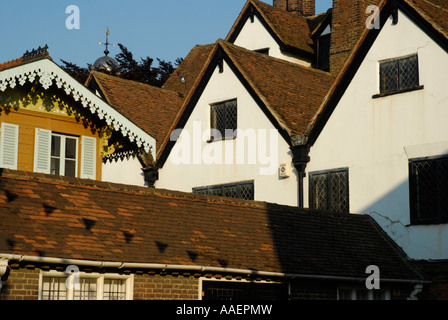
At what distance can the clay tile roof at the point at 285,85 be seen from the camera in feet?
82.0

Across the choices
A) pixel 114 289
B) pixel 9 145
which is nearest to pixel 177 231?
pixel 114 289

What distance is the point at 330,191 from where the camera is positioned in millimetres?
23219

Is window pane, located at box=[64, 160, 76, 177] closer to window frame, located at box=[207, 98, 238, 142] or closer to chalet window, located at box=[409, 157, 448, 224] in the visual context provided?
window frame, located at box=[207, 98, 238, 142]

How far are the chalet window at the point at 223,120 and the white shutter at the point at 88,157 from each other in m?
6.54

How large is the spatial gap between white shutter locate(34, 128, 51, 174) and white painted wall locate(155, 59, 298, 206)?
771 cm

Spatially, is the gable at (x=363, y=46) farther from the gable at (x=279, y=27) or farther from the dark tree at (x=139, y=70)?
the dark tree at (x=139, y=70)

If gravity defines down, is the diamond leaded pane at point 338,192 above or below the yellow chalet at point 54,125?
below

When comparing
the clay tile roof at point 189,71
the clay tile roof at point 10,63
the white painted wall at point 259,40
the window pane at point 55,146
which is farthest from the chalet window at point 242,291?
the clay tile roof at point 189,71

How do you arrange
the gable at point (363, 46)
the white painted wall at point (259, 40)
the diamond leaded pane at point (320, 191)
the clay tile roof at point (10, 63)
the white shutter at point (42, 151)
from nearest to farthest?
the clay tile roof at point (10, 63), the white shutter at point (42, 151), the gable at point (363, 46), the diamond leaded pane at point (320, 191), the white painted wall at point (259, 40)

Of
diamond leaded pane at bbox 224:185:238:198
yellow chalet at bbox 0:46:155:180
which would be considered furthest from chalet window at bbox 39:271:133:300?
diamond leaded pane at bbox 224:185:238:198

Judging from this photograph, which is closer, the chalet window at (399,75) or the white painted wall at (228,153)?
the chalet window at (399,75)

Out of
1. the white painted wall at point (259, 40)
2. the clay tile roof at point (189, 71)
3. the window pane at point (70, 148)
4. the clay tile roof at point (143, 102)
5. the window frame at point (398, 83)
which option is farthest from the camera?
the clay tile roof at point (189, 71)
